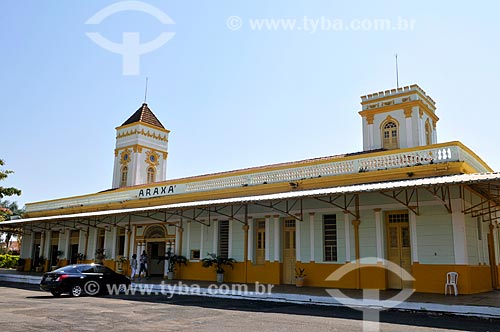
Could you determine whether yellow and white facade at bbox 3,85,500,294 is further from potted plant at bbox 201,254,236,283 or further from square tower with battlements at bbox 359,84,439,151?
potted plant at bbox 201,254,236,283

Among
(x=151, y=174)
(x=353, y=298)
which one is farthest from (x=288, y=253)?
(x=151, y=174)

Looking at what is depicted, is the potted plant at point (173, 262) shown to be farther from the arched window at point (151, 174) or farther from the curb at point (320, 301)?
the arched window at point (151, 174)

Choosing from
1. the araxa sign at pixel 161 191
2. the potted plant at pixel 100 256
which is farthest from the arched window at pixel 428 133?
the potted plant at pixel 100 256

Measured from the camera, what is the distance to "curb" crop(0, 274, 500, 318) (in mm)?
10617

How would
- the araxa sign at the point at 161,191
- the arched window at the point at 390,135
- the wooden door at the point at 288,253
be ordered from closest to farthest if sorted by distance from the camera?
the wooden door at the point at 288,253
the araxa sign at the point at 161,191
the arched window at the point at 390,135

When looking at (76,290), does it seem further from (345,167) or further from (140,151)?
(140,151)

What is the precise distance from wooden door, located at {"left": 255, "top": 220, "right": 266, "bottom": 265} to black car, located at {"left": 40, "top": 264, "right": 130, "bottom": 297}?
535 centimetres

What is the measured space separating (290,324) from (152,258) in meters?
16.1

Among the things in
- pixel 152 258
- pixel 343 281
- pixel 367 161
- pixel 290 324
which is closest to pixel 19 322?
pixel 290 324

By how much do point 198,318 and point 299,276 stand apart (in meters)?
7.09

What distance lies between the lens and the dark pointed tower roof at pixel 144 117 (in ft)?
104

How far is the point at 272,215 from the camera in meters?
18.2

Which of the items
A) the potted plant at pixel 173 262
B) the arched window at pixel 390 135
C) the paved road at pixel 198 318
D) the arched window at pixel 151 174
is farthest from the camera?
the arched window at pixel 151 174

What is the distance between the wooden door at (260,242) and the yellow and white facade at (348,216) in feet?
0.17
